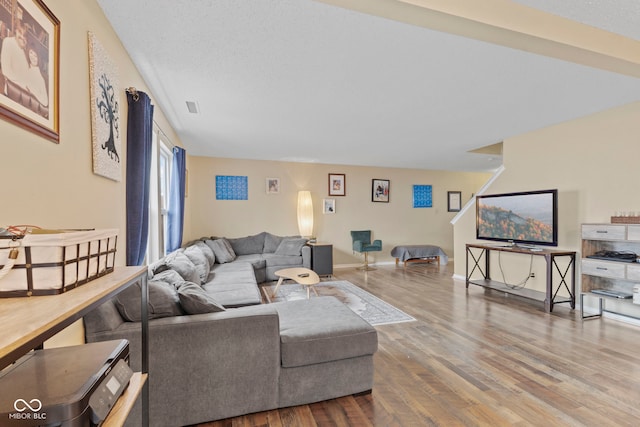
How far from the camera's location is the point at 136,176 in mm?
2086

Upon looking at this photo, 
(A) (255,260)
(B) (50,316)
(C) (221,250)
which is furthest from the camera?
(A) (255,260)

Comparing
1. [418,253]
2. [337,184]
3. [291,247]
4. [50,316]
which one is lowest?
[418,253]

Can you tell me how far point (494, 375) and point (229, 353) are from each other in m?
1.92

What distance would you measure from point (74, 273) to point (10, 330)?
333mm

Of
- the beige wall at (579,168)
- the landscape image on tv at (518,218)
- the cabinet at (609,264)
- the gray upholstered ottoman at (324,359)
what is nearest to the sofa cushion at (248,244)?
the gray upholstered ottoman at (324,359)

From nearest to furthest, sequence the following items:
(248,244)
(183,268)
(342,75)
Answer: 1. (342,75)
2. (183,268)
3. (248,244)

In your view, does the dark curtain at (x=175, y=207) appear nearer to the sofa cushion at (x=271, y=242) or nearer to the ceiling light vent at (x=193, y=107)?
the ceiling light vent at (x=193, y=107)

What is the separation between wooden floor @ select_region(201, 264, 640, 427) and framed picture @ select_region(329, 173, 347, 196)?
3.66 meters

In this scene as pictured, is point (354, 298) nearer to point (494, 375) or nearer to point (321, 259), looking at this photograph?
point (321, 259)

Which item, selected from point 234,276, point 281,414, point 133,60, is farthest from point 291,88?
point 281,414

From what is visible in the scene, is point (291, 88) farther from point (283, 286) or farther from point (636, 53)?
point (283, 286)

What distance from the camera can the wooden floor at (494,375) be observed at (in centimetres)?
172

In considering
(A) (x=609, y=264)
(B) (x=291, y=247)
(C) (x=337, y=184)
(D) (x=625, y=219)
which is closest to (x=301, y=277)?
(B) (x=291, y=247)

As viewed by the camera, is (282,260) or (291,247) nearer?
(282,260)
